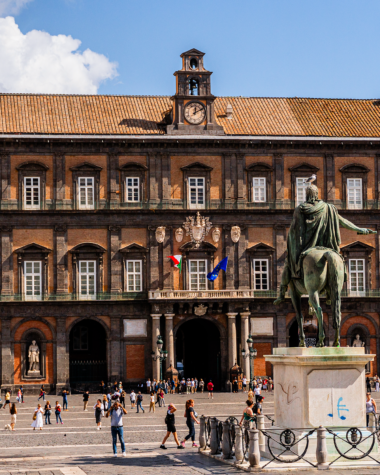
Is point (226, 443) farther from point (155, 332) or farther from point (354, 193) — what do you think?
point (354, 193)

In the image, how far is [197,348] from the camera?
6353 cm

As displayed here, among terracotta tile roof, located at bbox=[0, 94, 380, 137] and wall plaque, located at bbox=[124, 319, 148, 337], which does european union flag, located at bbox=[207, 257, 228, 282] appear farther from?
terracotta tile roof, located at bbox=[0, 94, 380, 137]

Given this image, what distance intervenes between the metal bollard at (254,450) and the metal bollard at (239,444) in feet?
3.21

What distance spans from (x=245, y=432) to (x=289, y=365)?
7.14ft

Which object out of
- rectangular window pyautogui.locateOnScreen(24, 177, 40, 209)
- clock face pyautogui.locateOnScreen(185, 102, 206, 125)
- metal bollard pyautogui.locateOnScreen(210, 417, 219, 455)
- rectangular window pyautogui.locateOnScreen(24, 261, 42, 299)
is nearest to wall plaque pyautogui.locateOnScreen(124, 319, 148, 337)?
rectangular window pyautogui.locateOnScreen(24, 261, 42, 299)

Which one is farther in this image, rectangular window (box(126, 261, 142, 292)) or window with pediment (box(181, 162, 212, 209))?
window with pediment (box(181, 162, 212, 209))

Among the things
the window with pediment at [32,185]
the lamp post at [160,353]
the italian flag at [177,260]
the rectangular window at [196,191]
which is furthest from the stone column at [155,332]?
the window with pediment at [32,185]

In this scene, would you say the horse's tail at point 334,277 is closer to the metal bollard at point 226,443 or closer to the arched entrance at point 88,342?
the metal bollard at point 226,443

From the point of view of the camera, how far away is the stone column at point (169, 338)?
190ft

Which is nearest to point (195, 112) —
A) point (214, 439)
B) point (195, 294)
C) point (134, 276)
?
point (134, 276)

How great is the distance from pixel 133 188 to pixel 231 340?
37.4 feet

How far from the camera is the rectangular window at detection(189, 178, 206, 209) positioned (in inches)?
2370

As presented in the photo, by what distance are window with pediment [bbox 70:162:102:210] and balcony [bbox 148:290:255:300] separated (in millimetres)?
6760

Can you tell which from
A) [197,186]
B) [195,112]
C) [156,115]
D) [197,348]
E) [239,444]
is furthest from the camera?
[197,348]
